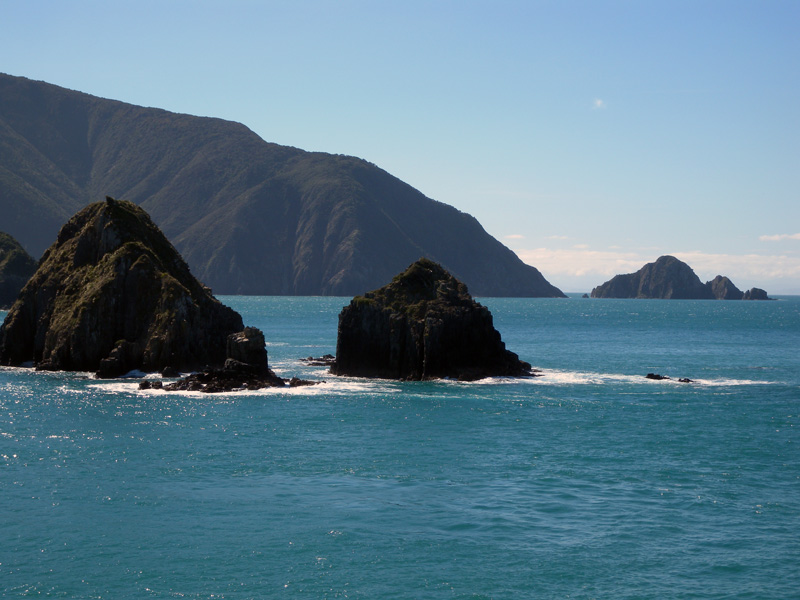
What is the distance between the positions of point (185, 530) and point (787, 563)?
63.8 ft

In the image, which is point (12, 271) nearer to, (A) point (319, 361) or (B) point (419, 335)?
(A) point (319, 361)

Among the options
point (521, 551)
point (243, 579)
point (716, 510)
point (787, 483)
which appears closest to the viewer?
point (243, 579)

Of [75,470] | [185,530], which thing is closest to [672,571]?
[185,530]

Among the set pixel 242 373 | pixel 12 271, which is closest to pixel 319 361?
pixel 242 373

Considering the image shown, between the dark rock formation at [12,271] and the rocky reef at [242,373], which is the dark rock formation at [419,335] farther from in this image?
the dark rock formation at [12,271]

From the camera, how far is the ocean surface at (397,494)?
79.3 ft

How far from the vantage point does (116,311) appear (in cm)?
7256

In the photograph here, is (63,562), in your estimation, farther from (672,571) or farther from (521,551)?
(672,571)

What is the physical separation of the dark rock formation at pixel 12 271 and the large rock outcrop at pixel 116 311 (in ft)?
A: 371

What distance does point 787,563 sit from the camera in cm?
2525

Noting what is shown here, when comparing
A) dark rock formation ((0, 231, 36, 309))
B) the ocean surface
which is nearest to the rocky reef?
the ocean surface

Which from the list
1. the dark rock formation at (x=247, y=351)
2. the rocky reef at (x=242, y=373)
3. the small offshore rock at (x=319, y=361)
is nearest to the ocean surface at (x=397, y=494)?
the rocky reef at (x=242, y=373)

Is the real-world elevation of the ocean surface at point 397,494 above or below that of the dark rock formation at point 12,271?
below

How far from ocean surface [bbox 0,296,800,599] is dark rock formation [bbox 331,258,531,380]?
8.75m
